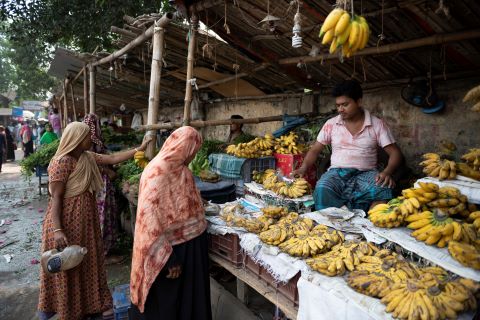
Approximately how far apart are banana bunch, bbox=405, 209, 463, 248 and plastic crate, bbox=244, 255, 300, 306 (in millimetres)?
867

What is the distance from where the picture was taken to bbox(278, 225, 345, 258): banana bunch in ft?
8.18

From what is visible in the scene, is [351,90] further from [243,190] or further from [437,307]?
[437,307]

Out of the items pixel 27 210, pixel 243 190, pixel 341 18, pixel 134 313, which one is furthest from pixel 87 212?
pixel 27 210

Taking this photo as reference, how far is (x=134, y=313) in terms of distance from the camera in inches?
122

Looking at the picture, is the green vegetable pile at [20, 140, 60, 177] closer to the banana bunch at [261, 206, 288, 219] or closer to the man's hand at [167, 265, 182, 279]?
the man's hand at [167, 265, 182, 279]

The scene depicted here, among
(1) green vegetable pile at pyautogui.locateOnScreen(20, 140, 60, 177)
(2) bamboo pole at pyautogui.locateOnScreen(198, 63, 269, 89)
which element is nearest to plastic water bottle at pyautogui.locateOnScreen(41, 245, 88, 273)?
(2) bamboo pole at pyautogui.locateOnScreen(198, 63, 269, 89)

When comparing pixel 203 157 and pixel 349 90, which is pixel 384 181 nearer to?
pixel 349 90

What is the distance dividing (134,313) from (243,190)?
7.83ft

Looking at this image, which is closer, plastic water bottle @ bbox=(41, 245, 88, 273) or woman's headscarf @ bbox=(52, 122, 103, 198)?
plastic water bottle @ bbox=(41, 245, 88, 273)

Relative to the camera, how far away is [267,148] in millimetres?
5395

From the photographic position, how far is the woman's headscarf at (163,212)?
2830 mm

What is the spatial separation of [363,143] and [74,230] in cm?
332

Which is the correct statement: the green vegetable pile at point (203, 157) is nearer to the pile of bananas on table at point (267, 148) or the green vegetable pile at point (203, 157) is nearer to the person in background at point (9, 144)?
the pile of bananas on table at point (267, 148)

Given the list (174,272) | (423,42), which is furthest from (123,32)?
(423,42)
